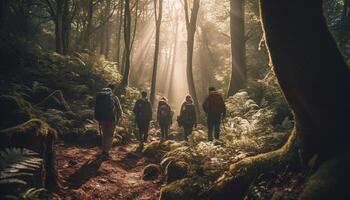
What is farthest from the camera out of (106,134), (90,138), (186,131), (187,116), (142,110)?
(186,131)

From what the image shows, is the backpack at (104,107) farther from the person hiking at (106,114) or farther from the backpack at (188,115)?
the backpack at (188,115)

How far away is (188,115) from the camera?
14375 mm

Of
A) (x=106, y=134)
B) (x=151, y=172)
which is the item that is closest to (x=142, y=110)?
(x=106, y=134)

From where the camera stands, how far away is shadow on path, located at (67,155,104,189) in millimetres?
7953

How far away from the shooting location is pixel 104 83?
2133 centimetres

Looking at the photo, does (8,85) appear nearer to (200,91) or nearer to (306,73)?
(306,73)

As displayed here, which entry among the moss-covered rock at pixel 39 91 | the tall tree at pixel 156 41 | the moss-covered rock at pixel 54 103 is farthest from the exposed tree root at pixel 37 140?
the tall tree at pixel 156 41

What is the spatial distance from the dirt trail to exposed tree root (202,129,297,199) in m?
1.99

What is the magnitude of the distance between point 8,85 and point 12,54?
3.04 metres

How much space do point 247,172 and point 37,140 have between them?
374 centimetres

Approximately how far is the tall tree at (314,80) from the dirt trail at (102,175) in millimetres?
3797

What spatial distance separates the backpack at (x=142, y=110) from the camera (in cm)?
1409

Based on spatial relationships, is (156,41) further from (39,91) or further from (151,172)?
(151,172)

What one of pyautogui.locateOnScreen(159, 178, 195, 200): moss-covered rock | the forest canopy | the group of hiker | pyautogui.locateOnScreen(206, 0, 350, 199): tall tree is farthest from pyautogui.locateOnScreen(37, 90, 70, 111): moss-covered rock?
pyautogui.locateOnScreen(206, 0, 350, 199): tall tree
